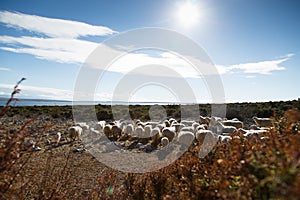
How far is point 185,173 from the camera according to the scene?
4.01 meters

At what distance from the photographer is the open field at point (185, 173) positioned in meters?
1.89

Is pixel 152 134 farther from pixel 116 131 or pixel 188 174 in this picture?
pixel 188 174

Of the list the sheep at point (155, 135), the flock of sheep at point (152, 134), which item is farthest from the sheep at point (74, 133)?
the sheep at point (155, 135)

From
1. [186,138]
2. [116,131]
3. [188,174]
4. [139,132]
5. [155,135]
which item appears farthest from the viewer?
[116,131]

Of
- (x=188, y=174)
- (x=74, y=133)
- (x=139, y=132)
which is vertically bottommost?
(x=74, y=133)

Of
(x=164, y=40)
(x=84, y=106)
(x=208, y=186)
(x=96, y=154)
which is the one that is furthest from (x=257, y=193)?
(x=84, y=106)

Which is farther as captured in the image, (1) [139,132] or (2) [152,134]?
(1) [139,132]

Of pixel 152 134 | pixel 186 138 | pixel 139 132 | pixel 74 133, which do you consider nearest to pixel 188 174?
pixel 186 138

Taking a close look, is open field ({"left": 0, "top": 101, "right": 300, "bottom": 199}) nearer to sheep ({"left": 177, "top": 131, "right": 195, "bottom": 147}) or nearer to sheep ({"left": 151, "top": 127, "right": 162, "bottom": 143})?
sheep ({"left": 151, "top": 127, "right": 162, "bottom": 143})

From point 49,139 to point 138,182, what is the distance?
8.12 meters

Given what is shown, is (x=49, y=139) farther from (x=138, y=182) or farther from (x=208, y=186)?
(x=208, y=186)

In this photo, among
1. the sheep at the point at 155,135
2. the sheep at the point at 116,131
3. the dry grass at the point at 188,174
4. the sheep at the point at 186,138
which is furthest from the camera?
the sheep at the point at 116,131

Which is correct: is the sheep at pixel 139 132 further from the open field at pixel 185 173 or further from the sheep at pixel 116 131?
the open field at pixel 185 173

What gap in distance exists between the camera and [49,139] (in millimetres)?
11492
